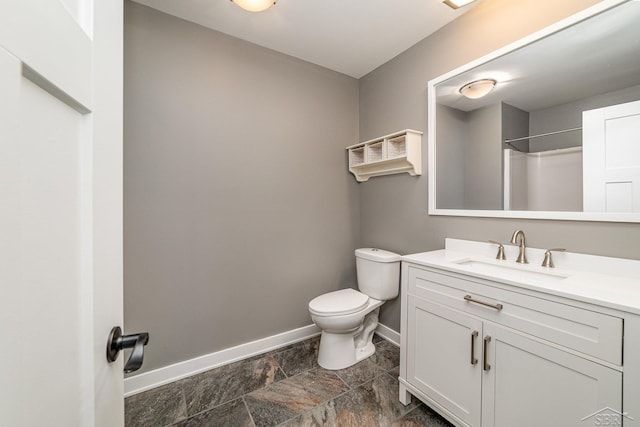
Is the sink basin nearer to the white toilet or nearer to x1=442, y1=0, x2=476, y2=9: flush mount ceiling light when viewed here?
the white toilet

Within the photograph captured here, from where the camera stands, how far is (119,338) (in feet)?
1.82

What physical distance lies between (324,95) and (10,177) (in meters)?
2.23

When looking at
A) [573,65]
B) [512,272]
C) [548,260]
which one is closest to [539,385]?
[512,272]

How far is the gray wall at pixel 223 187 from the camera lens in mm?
1555

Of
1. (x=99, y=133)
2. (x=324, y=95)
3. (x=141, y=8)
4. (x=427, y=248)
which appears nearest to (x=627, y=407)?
(x=427, y=248)

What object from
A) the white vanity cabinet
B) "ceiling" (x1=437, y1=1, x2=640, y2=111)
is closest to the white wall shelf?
"ceiling" (x1=437, y1=1, x2=640, y2=111)

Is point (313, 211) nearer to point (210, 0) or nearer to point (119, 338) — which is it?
point (210, 0)

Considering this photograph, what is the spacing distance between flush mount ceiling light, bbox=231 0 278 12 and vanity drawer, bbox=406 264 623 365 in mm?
1768

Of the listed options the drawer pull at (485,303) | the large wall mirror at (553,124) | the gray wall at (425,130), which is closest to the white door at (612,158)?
the large wall mirror at (553,124)

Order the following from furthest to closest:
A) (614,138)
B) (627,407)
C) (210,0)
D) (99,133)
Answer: (210,0)
(614,138)
(627,407)
(99,133)

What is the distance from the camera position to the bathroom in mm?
1509

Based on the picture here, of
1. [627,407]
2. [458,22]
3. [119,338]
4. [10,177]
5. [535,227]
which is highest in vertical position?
[458,22]

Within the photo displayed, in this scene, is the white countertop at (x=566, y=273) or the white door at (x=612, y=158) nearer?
the white countertop at (x=566, y=273)

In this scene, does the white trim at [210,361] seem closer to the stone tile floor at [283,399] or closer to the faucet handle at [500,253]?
the stone tile floor at [283,399]
